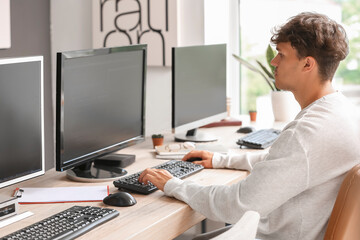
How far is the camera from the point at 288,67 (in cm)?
185

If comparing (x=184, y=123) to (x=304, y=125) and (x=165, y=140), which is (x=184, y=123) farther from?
(x=304, y=125)

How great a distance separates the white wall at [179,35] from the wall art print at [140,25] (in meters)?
0.07

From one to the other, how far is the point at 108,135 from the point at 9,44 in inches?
73.1

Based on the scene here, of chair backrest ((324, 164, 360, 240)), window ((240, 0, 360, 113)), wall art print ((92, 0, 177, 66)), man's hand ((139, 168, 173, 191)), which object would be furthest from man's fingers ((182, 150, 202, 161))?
window ((240, 0, 360, 113))

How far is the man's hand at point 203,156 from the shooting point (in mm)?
2330

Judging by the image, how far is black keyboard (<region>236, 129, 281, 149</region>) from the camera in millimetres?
2711

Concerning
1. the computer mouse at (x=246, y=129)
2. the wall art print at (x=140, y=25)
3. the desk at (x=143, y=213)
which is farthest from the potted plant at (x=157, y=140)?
the wall art print at (x=140, y=25)

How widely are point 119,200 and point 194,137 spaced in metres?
1.15

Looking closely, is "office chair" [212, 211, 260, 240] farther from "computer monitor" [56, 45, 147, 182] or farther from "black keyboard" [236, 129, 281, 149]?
"black keyboard" [236, 129, 281, 149]

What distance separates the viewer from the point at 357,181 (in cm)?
161

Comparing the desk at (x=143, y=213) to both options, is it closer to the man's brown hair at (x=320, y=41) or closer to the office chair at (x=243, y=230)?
the office chair at (x=243, y=230)

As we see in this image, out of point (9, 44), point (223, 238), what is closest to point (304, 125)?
point (223, 238)

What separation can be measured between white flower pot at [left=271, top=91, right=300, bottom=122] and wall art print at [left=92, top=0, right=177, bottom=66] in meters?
0.76

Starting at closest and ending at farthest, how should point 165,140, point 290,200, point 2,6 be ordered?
point 290,200 < point 165,140 < point 2,6
